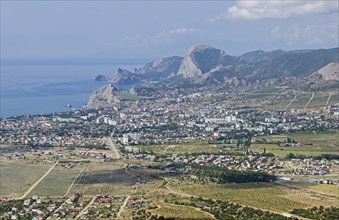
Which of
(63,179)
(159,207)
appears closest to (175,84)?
(63,179)

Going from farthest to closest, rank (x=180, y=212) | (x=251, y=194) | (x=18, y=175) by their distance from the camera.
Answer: (x=18, y=175) → (x=251, y=194) → (x=180, y=212)

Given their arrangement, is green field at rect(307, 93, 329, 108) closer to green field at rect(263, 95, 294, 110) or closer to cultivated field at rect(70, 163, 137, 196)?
green field at rect(263, 95, 294, 110)

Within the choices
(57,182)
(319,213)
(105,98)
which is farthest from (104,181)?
(105,98)

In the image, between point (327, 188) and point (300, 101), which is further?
point (300, 101)

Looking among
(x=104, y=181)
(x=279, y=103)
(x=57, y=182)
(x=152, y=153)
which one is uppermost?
(x=279, y=103)

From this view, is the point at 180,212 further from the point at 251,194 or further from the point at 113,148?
the point at 113,148

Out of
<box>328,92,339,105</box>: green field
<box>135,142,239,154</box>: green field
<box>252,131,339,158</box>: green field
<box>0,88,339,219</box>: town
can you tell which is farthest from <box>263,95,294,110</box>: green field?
<box>135,142,239,154</box>: green field
